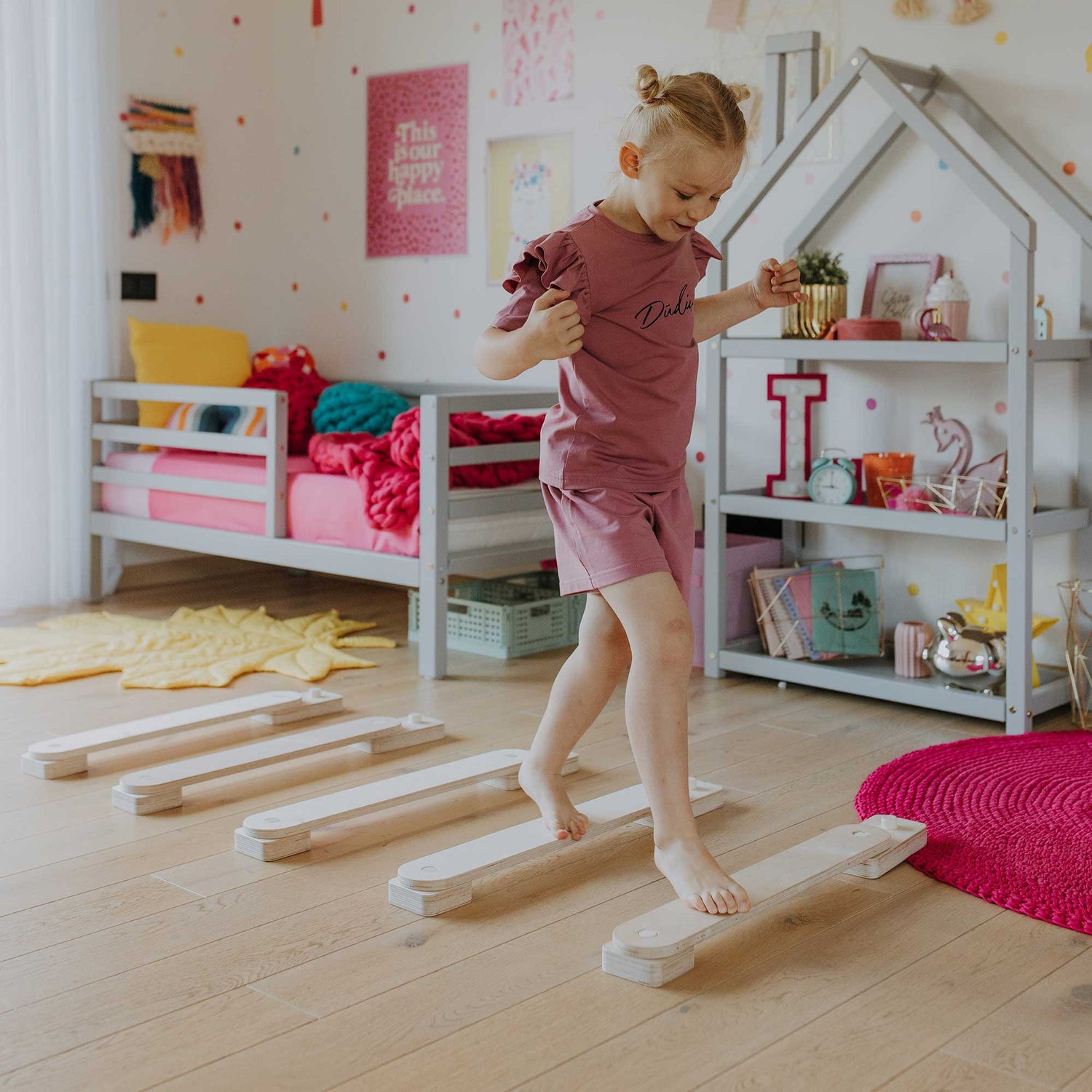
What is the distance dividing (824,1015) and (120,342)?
3166mm

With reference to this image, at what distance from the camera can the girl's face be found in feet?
5.10

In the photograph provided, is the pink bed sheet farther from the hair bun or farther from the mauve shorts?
the hair bun

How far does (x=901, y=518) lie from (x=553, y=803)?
1.07 m

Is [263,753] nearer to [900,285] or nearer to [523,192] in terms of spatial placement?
[900,285]

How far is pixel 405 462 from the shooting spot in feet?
9.81

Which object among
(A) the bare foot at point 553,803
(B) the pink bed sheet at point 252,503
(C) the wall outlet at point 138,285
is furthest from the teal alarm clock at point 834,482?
(C) the wall outlet at point 138,285

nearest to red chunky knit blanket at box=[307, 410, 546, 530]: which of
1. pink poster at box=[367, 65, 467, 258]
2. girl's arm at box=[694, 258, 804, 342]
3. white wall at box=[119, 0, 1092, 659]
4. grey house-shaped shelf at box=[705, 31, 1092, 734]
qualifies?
white wall at box=[119, 0, 1092, 659]

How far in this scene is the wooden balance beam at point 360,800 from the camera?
1.82m

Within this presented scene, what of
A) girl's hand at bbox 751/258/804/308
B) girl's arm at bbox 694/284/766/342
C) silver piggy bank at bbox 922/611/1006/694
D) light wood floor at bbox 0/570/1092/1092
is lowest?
light wood floor at bbox 0/570/1092/1092

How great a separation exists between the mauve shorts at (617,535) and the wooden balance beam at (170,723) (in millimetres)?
924

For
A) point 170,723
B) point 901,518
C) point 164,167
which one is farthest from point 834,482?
point 164,167

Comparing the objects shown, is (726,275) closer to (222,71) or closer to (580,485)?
(580,485)

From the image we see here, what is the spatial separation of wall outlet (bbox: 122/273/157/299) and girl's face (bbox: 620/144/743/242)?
267cm

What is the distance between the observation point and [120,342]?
3932 millimetres
